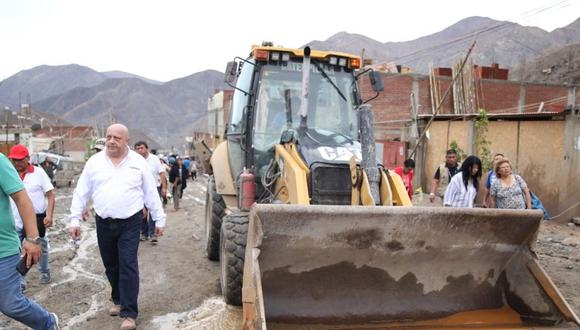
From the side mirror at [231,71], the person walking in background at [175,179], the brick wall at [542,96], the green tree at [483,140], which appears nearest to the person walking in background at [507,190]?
the side mirror at [231,71]

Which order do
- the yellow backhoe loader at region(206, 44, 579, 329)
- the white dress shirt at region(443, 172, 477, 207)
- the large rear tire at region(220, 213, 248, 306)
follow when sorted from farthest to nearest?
the white dress shirt at region(443, 172, 477, 207) < the large rear tire at region(220, 213, 248, 306) < the yellow backhoe loader at region(206, 44, 579, 329)

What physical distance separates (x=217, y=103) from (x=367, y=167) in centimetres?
4569

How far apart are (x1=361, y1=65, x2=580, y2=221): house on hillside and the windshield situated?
3.65 metres

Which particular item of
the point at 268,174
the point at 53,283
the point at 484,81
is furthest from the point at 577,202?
the point at 484,81

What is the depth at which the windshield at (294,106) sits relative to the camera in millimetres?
5891

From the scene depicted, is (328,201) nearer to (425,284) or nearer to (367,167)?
(367,167)

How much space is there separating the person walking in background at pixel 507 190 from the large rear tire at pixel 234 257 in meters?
3.10

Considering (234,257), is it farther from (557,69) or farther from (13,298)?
(557,69)

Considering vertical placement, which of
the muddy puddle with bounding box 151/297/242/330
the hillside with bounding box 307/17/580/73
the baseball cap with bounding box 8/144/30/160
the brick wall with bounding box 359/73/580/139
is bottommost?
the muddy puddle with bounding box 151/297/242/330

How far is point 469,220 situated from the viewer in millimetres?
4156

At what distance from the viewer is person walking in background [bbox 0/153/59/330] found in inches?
140

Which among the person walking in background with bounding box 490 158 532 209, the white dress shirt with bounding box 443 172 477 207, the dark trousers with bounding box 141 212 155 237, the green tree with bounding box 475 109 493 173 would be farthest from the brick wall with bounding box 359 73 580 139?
the person walking in background with bounding box 490 158 532 209

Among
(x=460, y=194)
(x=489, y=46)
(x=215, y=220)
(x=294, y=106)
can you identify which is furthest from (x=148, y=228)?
(x=489, y=46)

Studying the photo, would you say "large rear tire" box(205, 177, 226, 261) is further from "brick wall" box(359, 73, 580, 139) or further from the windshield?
"brick wall" box(359, 73, 580, 139)
